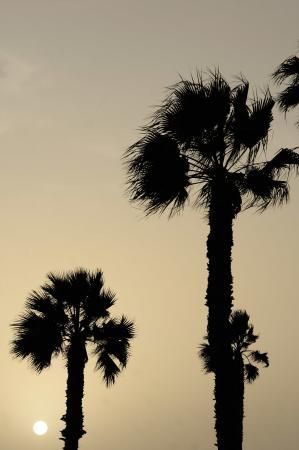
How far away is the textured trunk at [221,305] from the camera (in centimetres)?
1991

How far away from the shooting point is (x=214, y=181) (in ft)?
71.9

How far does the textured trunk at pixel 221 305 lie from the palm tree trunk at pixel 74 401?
11.4 m

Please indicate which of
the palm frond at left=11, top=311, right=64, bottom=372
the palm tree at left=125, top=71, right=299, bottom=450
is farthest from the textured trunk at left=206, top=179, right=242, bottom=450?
the palm frond at left=11, top=311, right=64, bottom=372

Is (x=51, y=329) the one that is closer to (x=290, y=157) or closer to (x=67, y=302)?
(x=67, y=302)

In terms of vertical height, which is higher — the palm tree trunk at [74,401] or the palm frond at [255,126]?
the palm frond at [255,126]

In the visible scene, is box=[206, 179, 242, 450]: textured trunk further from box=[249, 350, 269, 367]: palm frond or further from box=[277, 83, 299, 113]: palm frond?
box=[249, 350, 269, 367]: palm frond

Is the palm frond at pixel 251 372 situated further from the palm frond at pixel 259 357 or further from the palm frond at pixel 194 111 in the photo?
the palm frond at pixel 194 111

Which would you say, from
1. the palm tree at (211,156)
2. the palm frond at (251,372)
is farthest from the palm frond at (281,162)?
the palm frond at (251,372)

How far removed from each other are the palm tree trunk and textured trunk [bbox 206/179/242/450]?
11.4 metres

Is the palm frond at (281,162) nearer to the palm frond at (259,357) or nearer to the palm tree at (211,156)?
the palm tree at (211,156)

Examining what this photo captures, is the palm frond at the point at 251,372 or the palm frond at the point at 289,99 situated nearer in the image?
the palm frond at the point at 289,99

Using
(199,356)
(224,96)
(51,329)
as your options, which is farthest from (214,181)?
(199,356)

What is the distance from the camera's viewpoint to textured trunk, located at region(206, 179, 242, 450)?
65.3 feet

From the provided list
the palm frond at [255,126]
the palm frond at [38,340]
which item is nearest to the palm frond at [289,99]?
the palm frond at [255,126]
